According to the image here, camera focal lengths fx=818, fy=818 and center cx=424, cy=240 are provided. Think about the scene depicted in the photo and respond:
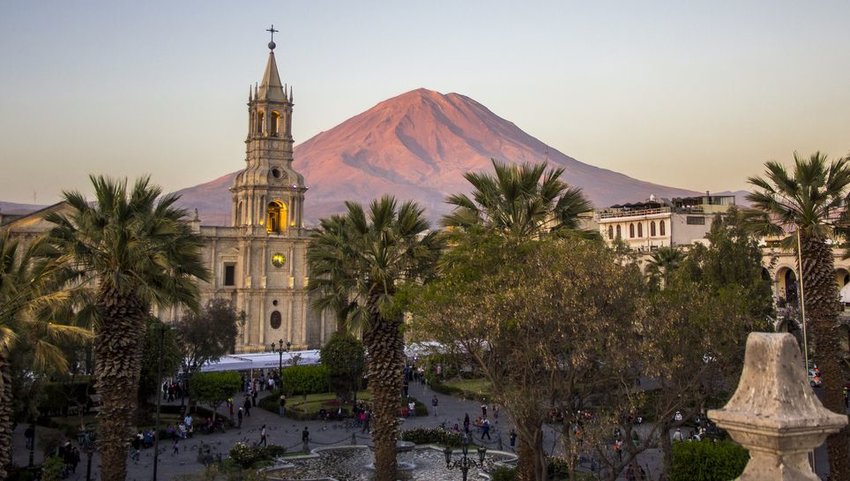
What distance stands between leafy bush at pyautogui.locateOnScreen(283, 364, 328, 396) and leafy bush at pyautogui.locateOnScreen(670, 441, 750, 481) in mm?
24187

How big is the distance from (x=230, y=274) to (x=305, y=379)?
23225mm

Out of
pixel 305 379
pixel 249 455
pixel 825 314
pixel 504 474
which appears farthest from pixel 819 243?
pixel 305 379

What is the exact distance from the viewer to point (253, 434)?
110ft

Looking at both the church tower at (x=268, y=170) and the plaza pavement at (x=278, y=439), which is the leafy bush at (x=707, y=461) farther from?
the church tower at (x=268, y=170)

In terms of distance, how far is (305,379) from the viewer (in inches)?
1650

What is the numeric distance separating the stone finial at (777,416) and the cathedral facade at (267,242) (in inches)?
2255

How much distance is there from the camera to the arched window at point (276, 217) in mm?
64062

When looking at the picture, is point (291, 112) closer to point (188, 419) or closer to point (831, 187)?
point (188, 419)

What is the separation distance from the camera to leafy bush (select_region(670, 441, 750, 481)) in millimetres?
19422

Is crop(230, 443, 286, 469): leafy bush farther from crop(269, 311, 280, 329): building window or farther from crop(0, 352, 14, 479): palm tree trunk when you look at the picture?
crop(269, 311, 280, 329): building window

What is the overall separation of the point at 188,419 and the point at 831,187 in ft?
81.3

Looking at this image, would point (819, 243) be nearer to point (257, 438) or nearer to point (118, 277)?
point (118, 277)

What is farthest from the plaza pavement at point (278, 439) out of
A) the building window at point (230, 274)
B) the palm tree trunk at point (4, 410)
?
the building window at point (230, 274)

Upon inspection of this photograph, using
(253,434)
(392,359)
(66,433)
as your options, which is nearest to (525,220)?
(392,359)
